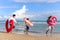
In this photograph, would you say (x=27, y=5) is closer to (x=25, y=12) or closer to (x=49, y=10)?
(x=25, y=12)

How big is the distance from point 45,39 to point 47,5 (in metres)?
3.24

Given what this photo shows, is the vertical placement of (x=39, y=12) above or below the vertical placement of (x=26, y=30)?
above

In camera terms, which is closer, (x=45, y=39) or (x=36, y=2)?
(x=45, y=39)

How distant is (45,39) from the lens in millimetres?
11938

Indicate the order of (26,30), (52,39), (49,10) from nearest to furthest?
(52,39)
(26,30)
(49,10)

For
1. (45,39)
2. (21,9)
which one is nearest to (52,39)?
(45,39)

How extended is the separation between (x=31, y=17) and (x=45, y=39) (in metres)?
2.88

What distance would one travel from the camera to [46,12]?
14.8 m

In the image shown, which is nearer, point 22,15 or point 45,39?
point 45,39

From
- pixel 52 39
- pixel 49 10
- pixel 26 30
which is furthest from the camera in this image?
pixel 49 10

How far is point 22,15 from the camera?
1426 centimetres

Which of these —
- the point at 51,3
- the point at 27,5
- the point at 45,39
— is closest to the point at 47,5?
the point at 51,3

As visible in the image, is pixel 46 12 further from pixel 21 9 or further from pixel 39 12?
pixel 21 9

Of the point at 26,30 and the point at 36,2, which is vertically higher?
the point at 36,2
